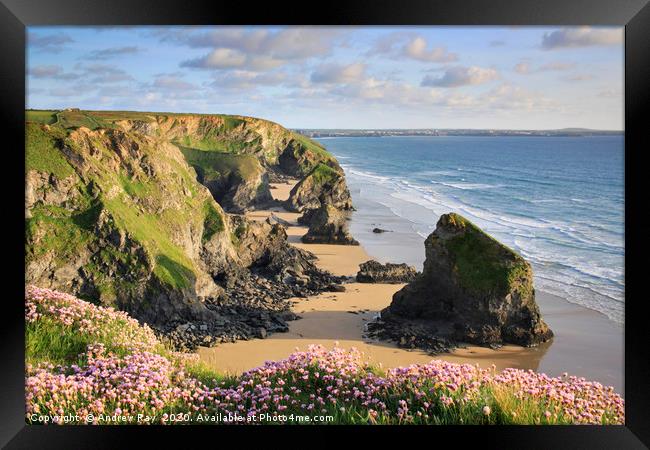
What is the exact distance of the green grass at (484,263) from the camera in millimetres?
21594

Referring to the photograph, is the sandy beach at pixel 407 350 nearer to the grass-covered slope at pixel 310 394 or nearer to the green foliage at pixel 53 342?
the green foliage at pixel 53 342

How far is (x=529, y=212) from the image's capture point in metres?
57.7

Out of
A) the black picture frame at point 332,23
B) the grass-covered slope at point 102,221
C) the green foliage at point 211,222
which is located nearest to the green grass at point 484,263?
the grass-covered slope at point 102,221

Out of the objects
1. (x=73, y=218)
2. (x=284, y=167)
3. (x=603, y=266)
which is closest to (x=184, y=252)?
(x=73, y=218)

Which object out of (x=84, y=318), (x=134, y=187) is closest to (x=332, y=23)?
(x=84, y=318)

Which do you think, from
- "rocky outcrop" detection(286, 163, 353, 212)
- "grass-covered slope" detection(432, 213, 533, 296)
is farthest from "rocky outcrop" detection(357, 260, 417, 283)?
"rocky outcrop" detection(286, 163, 353, 212)

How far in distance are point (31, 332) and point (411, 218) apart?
1752 inches

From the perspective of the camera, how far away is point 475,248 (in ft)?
73.9

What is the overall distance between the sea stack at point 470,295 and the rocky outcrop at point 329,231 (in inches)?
673

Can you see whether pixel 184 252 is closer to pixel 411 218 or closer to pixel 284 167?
pixel 411 218

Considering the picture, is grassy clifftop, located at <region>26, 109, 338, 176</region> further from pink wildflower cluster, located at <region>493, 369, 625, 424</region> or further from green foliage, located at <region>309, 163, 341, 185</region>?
pink wildflower cluster, located at <region>493, 369, 625, 424</region>

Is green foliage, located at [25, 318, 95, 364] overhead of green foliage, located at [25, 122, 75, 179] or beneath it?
beneath

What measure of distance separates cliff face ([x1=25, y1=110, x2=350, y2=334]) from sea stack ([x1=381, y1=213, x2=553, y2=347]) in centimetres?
661

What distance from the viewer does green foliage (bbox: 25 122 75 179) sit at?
21.3 metres
